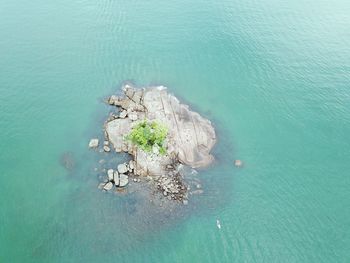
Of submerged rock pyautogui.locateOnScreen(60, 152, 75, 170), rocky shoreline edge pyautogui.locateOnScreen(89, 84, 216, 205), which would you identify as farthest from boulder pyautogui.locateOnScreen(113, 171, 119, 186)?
submerged rock pyautogui.locateOnScreen(60, 152, 75, 170)

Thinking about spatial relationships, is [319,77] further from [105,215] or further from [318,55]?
[105,215]

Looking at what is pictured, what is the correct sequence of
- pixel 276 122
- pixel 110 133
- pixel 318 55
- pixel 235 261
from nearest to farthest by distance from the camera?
1. pixel 235 261
2. pixel 110 133
3. pixel 276 122
4. pixel 318 55

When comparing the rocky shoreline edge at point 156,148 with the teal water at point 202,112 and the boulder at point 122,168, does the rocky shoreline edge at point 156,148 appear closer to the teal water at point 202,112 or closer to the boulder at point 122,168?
→ the boulder at point 122,168

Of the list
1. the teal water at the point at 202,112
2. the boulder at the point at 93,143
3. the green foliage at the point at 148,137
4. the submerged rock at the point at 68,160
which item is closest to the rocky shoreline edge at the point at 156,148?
the boulder at the point at 93,143

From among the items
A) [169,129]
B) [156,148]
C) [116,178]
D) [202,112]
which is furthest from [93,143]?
[202,112]

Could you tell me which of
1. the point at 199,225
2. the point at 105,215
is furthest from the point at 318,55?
the point at 105,215

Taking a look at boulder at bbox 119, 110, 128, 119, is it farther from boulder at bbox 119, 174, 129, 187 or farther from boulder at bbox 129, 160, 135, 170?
boulder at bbox 119, 174, 129, 187

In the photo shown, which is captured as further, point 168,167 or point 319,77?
point 319,77
